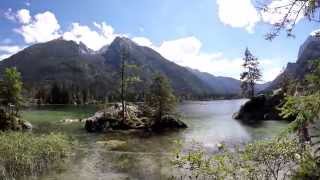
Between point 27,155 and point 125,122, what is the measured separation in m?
44.8

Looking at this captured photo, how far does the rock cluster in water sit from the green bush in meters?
37.2

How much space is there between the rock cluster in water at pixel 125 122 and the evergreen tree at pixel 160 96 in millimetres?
1427

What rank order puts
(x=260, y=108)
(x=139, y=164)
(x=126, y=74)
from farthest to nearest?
(x=260, y=108) → (x=126, y=74) → (x=139, y=164)

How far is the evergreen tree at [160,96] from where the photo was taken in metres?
78.7

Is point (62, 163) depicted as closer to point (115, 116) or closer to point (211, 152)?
point (211, 152)

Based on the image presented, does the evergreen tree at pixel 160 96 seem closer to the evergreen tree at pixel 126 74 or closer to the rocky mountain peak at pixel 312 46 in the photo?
the evergreen tree at pixel 126 74

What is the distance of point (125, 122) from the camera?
77.1 m

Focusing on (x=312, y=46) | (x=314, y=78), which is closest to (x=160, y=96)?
(x=312, y=46)

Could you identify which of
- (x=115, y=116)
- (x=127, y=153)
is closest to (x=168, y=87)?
(x=115, y=116)

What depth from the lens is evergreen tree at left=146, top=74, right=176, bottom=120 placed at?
78.7m

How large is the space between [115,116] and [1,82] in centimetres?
2803

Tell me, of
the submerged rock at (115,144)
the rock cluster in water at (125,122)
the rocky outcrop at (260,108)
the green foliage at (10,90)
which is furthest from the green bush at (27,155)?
the rocky outcrop at (260,108)

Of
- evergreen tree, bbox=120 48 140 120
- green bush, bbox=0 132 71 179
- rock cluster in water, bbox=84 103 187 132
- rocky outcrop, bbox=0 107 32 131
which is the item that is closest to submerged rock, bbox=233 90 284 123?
rock cluster in water, bbox=84 103 187 132

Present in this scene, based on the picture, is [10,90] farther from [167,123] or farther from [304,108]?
[304,108]
